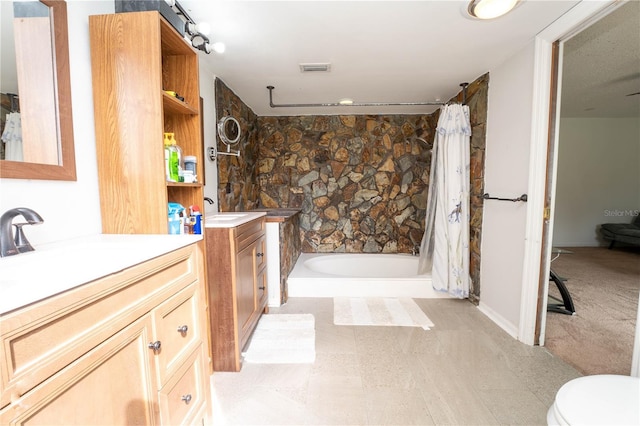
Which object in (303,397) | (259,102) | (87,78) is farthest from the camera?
(259,102)

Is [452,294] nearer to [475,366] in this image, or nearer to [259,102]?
[475,366]

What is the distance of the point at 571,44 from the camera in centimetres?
204

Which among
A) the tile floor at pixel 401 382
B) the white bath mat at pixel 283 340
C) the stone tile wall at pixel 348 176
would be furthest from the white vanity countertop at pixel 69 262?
the stone tile wall at pixel 348 176

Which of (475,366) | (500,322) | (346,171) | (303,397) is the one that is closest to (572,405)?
(475,366)

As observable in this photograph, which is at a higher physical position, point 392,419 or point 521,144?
point 521,144

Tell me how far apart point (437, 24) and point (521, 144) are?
103 centimetres

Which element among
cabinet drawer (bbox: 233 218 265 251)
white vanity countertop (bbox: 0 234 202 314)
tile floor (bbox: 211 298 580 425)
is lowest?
tile floor (bbox: 211 298 580 425)

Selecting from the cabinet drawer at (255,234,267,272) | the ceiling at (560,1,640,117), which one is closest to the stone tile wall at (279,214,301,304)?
the cabinet drawer at (255,234,267,272)

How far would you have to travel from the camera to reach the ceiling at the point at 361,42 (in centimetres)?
147

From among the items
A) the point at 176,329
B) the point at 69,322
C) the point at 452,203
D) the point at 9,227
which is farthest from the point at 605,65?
the point at 9,227

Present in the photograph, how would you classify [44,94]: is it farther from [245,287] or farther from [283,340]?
[283,340]

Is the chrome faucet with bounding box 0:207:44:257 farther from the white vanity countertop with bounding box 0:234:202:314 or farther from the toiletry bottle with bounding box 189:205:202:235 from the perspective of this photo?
the toiletry bottle with bounding box 189:205:202:235

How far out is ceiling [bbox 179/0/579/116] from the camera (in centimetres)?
147

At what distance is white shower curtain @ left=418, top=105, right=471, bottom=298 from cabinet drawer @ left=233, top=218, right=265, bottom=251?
5.77 feet
